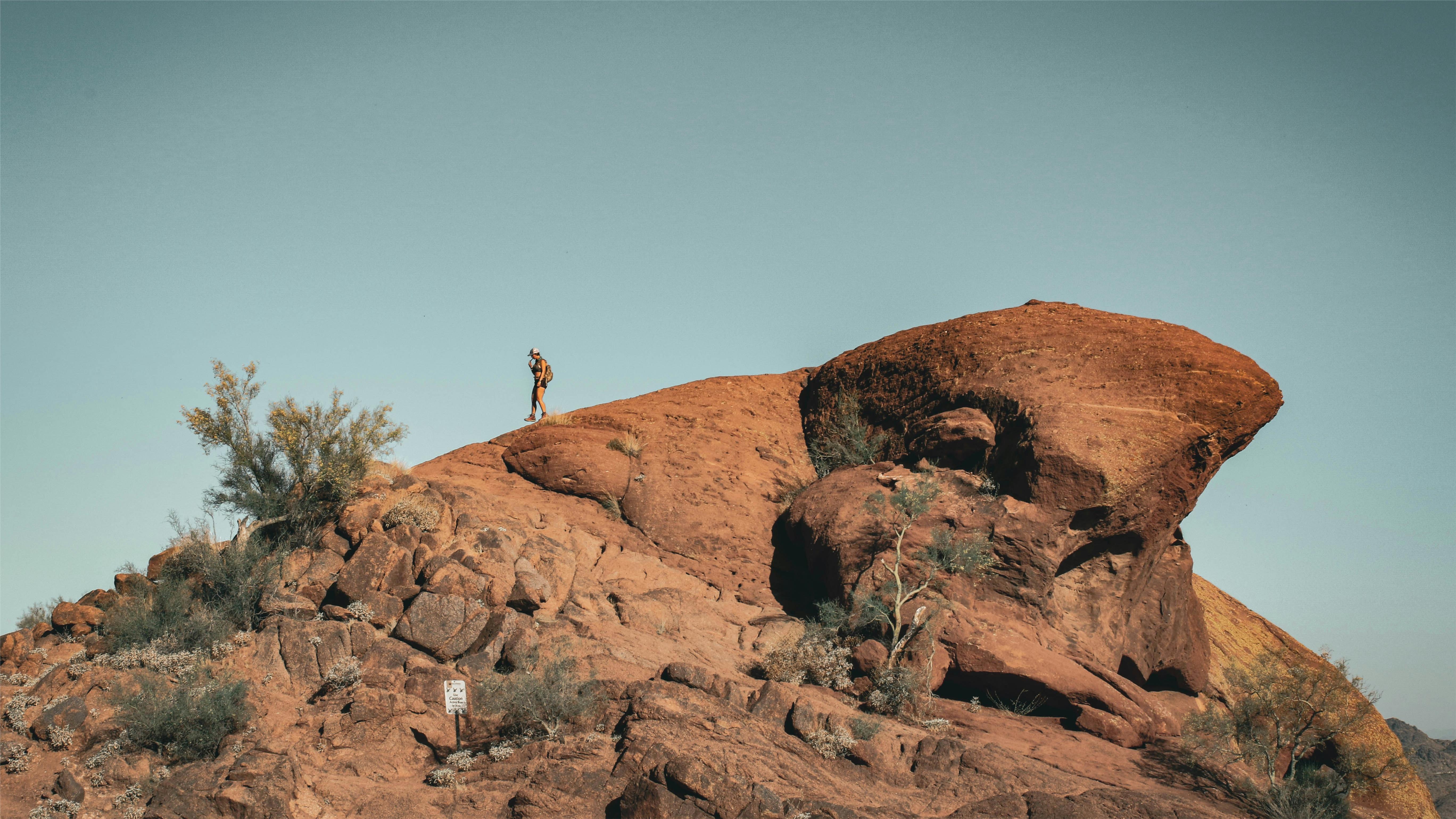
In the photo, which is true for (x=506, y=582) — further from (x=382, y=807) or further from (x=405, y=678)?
(x=382, y=807)

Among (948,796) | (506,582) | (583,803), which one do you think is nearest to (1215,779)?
(948,796)

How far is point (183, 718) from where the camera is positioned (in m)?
10.5

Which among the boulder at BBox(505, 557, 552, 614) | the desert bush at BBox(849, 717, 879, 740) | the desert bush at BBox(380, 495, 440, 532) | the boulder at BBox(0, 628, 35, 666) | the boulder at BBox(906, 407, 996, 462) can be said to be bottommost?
the desert bush at BBox(849, 717, 879, 740)

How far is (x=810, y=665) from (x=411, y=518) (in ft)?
22.9

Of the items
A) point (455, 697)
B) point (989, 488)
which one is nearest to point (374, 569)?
point (455, 697)

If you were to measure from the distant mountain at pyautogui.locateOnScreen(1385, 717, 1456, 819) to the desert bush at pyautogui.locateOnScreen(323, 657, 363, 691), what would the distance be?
2521 cm

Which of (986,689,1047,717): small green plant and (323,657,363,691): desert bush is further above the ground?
(323,657,363,691): desert bush

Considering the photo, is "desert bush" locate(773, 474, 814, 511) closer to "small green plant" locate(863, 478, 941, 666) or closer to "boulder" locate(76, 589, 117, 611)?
"small green plant" locate(863, 478, 941, 666)

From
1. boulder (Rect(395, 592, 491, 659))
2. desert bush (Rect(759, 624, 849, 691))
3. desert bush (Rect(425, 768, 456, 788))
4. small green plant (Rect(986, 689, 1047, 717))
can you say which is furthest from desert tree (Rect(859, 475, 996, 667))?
desert bush (Rect(425, 768, 456, 788))

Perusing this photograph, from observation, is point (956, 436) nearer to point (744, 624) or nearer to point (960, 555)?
point (960, 555)

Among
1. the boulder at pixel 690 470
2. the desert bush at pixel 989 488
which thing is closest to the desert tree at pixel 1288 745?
the desert bush at pixel 989 488

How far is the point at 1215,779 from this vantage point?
1295cm

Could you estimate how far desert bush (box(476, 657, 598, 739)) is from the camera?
1138 centimetres

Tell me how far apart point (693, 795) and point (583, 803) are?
1.34 meters
